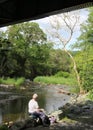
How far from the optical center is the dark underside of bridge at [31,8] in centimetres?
1127

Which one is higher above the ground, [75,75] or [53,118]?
[75,75]

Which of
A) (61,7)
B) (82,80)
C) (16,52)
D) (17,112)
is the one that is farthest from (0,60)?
(61,7)

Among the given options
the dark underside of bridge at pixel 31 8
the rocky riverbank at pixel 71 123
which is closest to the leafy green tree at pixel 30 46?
the rocky riverbank at pixel 71 123

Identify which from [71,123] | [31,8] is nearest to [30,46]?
[71,123]

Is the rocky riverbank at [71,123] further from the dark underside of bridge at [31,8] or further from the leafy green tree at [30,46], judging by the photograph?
the leafy green tree at [30,46]

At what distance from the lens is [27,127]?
49.7 ft

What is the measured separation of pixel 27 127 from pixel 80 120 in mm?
3083

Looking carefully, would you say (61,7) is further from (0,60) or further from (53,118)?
(0,60)

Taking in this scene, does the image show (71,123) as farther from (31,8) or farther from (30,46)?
(30,46)

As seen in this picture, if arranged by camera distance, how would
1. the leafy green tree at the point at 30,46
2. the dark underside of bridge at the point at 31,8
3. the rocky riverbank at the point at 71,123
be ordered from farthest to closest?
the leafy green tree at the point at 30,46 < the rocky riverbank at the point at 71,123 < the dark underside of bridge at the point at 31,8

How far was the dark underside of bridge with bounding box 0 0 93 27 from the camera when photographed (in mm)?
11274

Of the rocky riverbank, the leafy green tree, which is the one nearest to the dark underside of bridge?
the rocky riverbank

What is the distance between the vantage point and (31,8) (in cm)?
1310

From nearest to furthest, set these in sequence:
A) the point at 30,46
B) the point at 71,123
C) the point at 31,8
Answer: the point at 31,8 < the point at 71,123 < the point at 30,46
